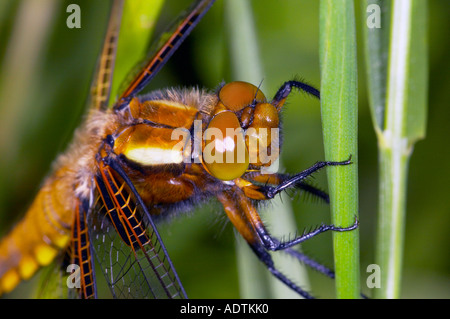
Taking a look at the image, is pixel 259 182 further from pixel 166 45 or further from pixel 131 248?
pixel 166 45

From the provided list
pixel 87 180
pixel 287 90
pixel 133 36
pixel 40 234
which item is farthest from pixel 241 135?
pixel 40 234

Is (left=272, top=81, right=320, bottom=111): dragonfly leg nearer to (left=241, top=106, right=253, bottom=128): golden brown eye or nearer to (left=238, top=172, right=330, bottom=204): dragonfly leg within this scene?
(left=241, top=106, right=253, bottom=128): golden brown eye

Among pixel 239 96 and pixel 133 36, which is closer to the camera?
pixel 239 96

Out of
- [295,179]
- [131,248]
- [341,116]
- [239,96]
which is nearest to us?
[341,116]

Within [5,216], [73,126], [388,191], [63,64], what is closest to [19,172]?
[5,216]

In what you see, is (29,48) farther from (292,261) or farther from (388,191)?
(388,191)
